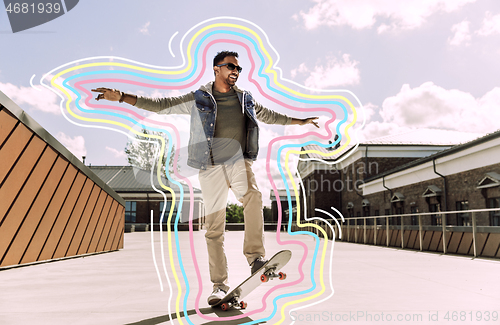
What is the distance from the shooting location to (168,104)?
12.0ft

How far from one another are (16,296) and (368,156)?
101 ft

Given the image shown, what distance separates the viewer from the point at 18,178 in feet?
22.3

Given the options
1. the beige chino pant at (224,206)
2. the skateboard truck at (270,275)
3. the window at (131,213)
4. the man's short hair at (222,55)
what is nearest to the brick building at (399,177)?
the man's short hair at (222,55)

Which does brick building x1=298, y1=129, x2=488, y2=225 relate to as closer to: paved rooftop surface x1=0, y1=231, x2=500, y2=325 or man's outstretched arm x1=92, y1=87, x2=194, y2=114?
paved rooftop surface x1=0, y1=231, x2=500, y2=325

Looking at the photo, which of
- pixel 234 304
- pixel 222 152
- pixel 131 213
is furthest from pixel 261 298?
pixel 131 213

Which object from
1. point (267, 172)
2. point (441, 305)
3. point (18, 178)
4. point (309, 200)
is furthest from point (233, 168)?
point (309, 200)

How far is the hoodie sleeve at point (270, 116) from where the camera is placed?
410 cm

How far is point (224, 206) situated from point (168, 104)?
1.03m

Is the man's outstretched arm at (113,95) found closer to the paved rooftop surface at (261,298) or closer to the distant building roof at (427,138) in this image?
the paved rooftop surface at (261,298)

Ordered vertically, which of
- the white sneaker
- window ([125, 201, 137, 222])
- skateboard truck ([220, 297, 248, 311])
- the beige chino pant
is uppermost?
window ([125, 201, 137, 222])

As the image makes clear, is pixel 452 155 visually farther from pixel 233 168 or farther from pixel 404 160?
pixel 233 168

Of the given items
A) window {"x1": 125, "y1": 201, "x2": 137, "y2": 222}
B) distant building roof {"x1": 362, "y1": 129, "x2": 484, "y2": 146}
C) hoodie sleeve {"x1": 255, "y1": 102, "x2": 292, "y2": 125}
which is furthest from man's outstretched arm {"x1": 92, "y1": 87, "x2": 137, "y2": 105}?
window {"x1": 125, "y1": 201, "x2": 137, "y2": 222}

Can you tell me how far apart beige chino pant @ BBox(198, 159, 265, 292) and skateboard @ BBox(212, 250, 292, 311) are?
12cm

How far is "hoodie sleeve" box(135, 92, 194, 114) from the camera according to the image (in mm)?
3475
